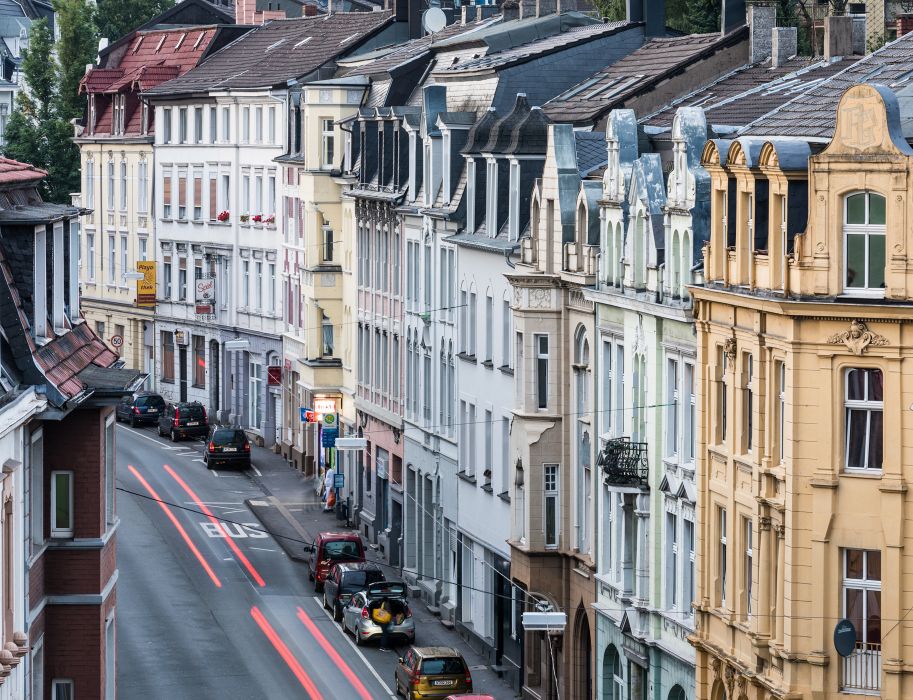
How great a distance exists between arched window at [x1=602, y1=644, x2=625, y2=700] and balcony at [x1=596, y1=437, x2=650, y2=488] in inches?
169

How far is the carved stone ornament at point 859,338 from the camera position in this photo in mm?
39834

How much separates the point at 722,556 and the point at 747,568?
1.53 m

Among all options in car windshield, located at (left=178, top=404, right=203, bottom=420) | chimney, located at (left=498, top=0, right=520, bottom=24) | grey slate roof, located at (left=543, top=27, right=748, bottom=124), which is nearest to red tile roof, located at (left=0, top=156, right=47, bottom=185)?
grey slate roof, located at (left=543, top=27, right=748, bottom=124)

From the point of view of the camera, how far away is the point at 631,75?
64.7 m

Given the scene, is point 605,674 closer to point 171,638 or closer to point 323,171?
point 171,638

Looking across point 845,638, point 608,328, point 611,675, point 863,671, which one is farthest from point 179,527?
point 845,638

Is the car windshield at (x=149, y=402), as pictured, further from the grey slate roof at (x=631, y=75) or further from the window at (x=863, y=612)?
the window at (x=863, y=612)

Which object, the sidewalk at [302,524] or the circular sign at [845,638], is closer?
the circular sign at [845,638]

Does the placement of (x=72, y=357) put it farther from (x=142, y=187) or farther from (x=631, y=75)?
(x=142, y=187)

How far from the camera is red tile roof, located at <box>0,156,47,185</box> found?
3994cm

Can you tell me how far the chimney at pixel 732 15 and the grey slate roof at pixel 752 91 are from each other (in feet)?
7.93

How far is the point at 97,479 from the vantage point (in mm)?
41469

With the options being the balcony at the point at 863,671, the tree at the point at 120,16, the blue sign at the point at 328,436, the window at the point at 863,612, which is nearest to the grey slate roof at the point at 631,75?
the blue sign at the point at 328,436

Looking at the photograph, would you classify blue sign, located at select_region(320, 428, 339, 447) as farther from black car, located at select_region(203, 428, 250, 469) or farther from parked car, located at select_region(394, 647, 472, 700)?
parked car, located at select_region(394, 647, 472, 700)
